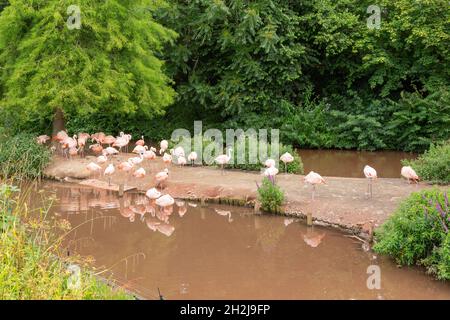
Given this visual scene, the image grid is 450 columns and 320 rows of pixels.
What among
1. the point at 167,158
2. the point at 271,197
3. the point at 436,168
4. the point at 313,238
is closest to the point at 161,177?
the point at 167,158

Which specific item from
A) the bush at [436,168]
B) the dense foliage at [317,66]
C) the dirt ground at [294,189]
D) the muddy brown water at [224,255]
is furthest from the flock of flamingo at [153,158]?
the dense foliage at [317,66]

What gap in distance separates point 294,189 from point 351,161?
21.4 feet

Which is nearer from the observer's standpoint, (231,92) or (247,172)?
(247,172)

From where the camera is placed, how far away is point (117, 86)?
48.4 feet

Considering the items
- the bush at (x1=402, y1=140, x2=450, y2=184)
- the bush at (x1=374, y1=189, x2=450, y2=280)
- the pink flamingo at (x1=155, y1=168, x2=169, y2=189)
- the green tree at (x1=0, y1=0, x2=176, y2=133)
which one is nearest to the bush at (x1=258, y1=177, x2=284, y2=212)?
the pink flamingo at (x1=155, y1=168, x2=169, y2=189)

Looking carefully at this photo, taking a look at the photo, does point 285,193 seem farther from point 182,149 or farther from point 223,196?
point 182,149

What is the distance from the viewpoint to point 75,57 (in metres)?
14.1

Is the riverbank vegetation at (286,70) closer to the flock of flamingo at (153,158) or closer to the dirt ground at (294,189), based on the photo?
the flock of flamingo at (153,158)

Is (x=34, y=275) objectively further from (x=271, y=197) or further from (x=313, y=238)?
(x=271, y=197)

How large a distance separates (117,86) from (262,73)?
17.1ft

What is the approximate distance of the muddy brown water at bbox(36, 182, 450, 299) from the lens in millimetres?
7598
